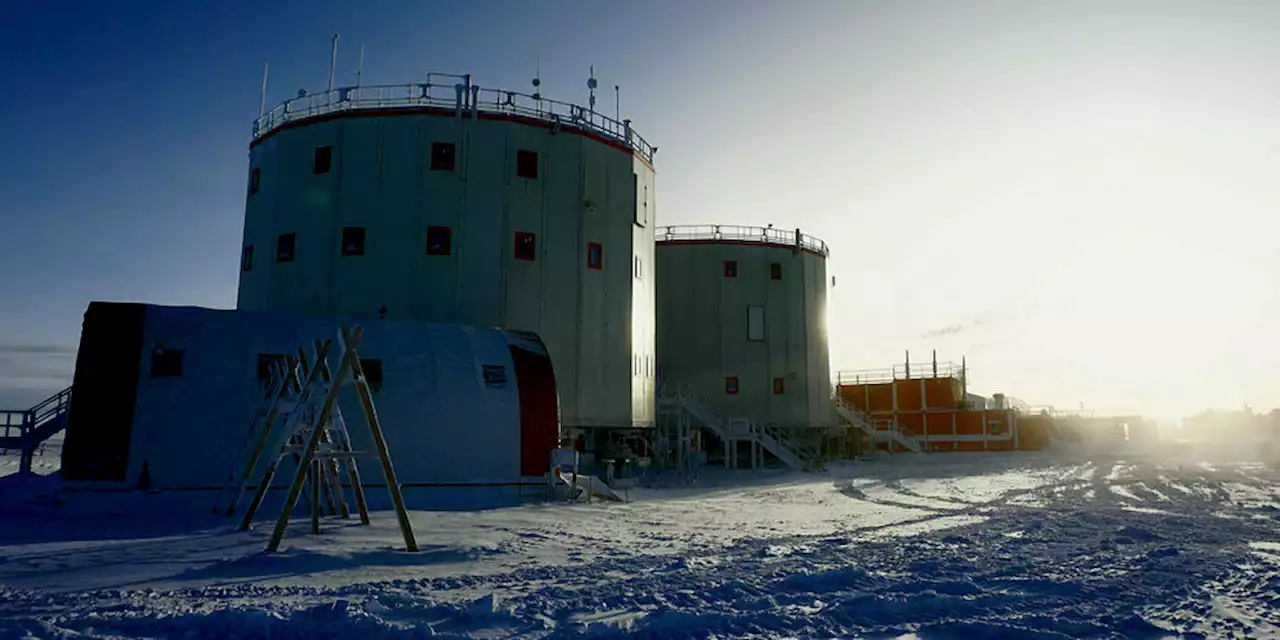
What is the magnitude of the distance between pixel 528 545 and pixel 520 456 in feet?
29.3

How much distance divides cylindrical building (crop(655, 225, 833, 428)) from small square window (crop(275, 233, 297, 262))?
2269cm

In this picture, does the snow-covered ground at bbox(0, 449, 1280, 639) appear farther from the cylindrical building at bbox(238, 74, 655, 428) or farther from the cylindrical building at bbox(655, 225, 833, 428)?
the cylindrical building at bbox(655, 225, 833, 428)

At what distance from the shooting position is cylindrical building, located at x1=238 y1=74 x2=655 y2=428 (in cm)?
2781

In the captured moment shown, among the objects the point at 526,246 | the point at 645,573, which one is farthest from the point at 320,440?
the point at 526,246

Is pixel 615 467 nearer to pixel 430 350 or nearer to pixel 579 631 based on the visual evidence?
pixel 430 350

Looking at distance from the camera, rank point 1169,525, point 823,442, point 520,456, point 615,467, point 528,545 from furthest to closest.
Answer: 1. point 823,442
2. point 615,467
3. point 520,456
4. point 1169,525
5. point 528,545

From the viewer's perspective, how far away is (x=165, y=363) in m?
18.9

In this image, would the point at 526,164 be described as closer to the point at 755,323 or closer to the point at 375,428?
the point at 375,428

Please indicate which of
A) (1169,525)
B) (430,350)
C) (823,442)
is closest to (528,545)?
(430,350)

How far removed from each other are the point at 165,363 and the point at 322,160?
1207cm

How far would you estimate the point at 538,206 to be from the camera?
1154 inches

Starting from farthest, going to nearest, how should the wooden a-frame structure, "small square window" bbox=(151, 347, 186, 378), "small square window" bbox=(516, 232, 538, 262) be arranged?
"small square window" bbox=(516, 232, 538, 262), "small square window" bbox=(151, 347, 186, 378), the wooden a-frame structure

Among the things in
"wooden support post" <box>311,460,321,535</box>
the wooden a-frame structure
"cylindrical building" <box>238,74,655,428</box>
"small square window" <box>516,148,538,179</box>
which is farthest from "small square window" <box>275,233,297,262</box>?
"wooden support post" <box>311,460,321,535</box>

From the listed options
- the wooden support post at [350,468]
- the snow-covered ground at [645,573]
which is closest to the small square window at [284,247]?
the snow-covered ground at [645,573]
